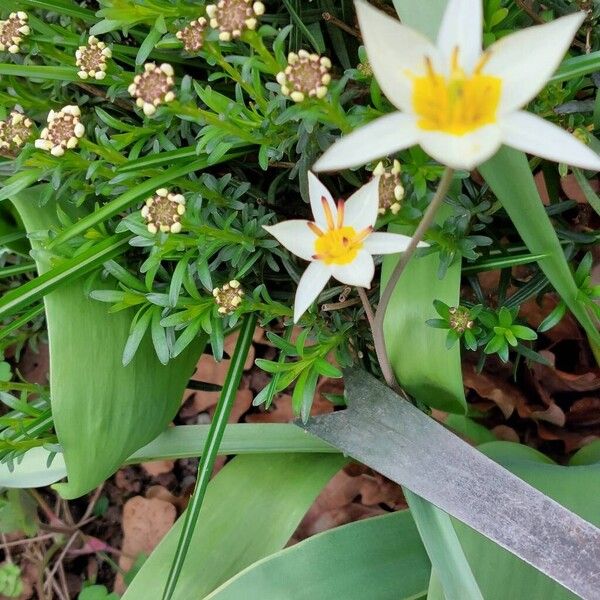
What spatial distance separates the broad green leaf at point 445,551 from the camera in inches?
24.5

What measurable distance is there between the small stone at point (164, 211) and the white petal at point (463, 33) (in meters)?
0.32

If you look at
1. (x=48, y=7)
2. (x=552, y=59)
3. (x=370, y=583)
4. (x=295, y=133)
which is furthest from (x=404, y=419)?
(x=48, y=7)

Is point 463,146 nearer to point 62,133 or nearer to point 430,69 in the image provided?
point 430,69

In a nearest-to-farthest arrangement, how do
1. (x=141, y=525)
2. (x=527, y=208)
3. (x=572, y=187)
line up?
1. (x=527, y=208)
2. (x=572, y=187)
3. (x=141, y=525)

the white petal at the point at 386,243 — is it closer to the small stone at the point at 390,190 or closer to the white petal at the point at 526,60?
the small stone at the point at 390,190

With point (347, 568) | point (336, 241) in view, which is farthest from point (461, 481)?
point (336, 241)

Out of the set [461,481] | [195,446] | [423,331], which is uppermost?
[423,331]

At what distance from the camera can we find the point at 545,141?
0.40 metres

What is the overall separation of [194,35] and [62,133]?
17 centimetres

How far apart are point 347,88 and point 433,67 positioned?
374 millimetres

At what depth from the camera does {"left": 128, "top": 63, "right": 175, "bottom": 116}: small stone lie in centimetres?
61

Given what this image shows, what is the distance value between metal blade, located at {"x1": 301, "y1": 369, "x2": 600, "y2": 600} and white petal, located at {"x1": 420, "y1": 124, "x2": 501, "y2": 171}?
40cm

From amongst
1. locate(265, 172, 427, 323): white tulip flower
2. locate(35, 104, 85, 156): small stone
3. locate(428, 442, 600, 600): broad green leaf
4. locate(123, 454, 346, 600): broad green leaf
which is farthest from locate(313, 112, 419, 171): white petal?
locate(123, 454, 346, 600): broad green leaf

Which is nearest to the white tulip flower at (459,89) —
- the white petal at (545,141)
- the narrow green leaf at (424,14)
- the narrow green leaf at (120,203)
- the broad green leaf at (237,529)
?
the white petal at (545,141)
